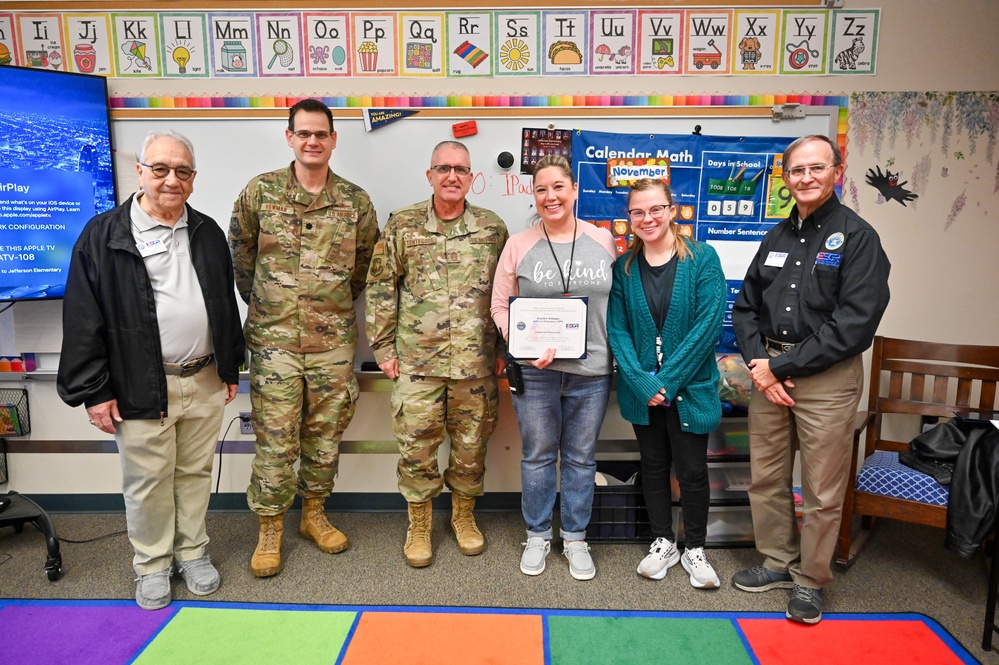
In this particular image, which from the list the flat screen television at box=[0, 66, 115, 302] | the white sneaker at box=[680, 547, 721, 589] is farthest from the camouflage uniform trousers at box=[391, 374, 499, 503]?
the flat screen television at box=[0, 66, 115, 302]

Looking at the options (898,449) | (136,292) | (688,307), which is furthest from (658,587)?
(136,292)

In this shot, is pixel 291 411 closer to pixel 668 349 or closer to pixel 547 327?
pixel 547 327

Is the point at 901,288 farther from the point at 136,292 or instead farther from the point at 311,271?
the point at 136,292

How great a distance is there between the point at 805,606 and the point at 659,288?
52.8 inches

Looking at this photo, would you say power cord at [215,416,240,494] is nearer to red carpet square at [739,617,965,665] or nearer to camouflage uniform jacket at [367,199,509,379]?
camouflage uniform jacket at [367,199,509,379]

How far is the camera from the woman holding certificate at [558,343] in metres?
2.28

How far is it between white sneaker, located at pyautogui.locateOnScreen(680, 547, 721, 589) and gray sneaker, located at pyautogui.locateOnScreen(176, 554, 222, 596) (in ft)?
6.62

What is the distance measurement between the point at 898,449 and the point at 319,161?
9.93ft

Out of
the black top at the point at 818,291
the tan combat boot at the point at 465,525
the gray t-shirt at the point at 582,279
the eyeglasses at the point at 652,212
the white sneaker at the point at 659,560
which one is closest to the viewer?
the black top at the point at 818,291

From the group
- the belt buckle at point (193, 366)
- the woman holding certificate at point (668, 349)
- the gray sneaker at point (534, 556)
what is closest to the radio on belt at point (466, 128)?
the woman holding certificate at point (668, 349)

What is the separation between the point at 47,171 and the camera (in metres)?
2.67

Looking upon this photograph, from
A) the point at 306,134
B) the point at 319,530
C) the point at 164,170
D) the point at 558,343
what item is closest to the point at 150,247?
the point at 164,170

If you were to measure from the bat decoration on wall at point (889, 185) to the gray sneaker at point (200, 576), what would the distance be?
3626 mm

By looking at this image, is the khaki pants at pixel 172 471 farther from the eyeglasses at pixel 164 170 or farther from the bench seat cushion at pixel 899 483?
the bench seat cushion at pixel 899 483
